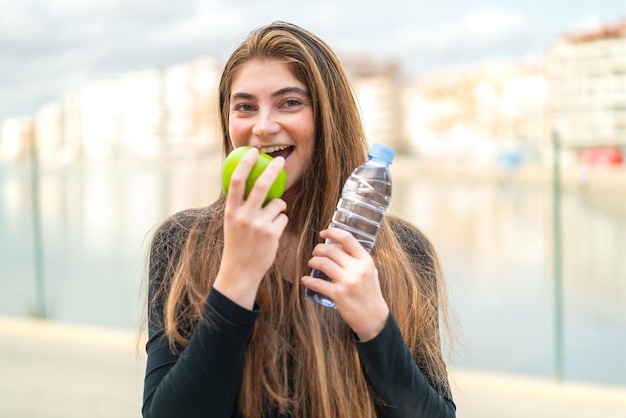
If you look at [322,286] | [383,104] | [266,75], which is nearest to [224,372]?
[322,286]

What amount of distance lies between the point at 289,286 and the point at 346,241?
0.22 meters

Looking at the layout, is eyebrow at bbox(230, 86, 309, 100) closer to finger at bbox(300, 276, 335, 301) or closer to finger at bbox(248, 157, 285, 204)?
finger at bbox(248, 157, 285, 204)

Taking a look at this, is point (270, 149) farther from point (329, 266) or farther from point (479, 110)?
point (479, 110)

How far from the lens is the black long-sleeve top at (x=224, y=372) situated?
95cm

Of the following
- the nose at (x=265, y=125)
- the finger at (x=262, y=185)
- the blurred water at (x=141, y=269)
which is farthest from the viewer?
the blurred water at (x=141, y=269)

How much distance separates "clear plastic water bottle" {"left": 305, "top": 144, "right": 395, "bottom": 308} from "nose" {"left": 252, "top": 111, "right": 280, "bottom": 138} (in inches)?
5.6

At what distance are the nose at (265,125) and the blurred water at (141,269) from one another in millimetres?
2421

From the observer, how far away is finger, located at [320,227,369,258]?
97 centimetres

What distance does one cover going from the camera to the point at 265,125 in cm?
108

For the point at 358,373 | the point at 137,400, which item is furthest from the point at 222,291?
the point at 137,400

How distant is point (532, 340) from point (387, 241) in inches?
183

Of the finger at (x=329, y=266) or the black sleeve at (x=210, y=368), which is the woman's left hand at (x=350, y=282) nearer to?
the finger at (x=329, y=266)

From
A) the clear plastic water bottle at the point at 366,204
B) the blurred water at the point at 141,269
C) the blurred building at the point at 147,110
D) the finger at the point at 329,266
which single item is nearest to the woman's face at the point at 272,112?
the clear plastic water bottle at the point at 366,204

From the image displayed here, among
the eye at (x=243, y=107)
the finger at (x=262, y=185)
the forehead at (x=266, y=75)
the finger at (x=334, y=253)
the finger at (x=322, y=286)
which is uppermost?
the forehead at (x=266, y=75)
